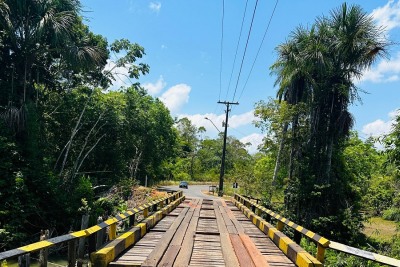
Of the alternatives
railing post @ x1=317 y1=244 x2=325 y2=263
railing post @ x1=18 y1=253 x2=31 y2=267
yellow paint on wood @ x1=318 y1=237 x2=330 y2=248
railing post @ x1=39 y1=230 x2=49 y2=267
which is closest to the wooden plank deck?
railing post @ x1=317 y1=244 x2=325 y2=263

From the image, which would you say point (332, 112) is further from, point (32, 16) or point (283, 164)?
point (32, 16)

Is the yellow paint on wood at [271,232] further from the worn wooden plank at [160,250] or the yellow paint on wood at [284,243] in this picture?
the worn wooden plank at [160,250]

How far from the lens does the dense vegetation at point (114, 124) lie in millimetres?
14312

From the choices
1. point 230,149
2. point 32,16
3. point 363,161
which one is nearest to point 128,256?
point 32,16

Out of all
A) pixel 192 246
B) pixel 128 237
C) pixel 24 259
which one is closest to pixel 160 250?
pixel 128 237

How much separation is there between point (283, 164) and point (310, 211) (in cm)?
572

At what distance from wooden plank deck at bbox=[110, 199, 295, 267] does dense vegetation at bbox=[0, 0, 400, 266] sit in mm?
7089

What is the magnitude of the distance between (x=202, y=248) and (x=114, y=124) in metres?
19.4

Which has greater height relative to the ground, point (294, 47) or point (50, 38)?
point (294, 47)

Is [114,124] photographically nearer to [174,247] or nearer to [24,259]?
[24,259]

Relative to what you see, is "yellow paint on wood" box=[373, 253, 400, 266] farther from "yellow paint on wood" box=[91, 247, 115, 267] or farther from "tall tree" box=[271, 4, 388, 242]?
"tall tree" box=[271, 4, 388, 242]

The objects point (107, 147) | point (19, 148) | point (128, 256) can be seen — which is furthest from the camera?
point (107, 147)

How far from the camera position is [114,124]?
24.6 meters

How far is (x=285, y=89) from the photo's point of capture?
24172 millimetres
